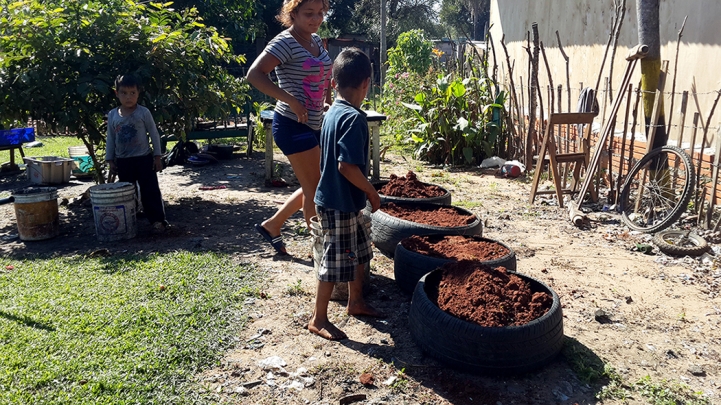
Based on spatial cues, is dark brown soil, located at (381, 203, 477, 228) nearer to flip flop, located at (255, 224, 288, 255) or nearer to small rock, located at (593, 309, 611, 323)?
flip flop, located at (255, 224, 288, 255)

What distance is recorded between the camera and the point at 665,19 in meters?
6.39

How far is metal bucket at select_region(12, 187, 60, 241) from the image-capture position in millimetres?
5316

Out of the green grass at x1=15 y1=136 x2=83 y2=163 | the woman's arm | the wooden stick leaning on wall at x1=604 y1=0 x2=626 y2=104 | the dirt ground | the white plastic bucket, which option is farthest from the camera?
the green grass at x1=15 y1=136 x2=83 y2=163

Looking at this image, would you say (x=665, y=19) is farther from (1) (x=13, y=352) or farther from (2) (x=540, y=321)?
(1) (x=13, y=352)

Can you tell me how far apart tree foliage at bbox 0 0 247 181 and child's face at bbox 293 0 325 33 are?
8.02 feet

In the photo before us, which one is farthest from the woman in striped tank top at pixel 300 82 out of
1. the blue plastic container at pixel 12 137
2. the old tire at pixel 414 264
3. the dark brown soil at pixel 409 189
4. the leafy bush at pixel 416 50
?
the leafy bush at pixel 416 50

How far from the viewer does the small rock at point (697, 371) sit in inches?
117

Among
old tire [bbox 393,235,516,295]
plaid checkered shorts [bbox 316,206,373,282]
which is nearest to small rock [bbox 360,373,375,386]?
plaid checkered shorts [bbox 316,206,373,282]

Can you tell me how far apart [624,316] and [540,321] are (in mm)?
1189

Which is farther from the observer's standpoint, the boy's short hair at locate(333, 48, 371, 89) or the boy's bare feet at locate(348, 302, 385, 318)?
the boy's bare feet at locate(348, 302, 385, 318)

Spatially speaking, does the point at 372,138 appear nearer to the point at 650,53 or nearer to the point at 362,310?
the point at 650,53

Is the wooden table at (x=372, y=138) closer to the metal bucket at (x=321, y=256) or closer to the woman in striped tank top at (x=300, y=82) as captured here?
the woman in striped tank top at (x=300, y=82)

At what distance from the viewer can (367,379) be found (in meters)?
2.85

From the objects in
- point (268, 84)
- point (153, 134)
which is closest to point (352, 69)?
point (268, 84)
